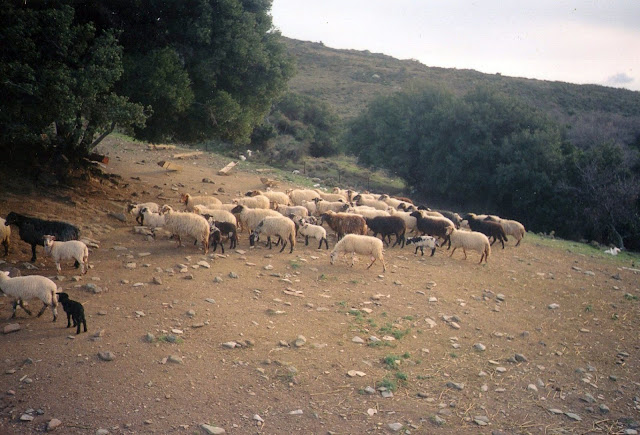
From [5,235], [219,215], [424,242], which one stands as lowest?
[5,235]

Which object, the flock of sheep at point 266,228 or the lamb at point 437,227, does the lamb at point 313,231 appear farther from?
the lamb at point 437,227

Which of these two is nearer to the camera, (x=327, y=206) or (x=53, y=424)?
(x=53, y=424)

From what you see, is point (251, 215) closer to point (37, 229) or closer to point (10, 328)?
point (37, 229)

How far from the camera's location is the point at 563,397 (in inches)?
273

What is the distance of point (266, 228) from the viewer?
11.8 m

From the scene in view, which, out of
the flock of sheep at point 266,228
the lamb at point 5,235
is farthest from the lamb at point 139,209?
the lamb at point 5,235

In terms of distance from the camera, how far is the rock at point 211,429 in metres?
5.22

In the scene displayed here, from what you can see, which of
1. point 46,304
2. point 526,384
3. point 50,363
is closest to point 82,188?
point 46,304

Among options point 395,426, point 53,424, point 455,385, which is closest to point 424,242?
point 455,385

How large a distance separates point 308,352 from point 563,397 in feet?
12.0

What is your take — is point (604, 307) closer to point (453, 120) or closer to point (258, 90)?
point (258, 90)

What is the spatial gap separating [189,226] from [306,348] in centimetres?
494

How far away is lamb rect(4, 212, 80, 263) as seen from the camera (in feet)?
30.2

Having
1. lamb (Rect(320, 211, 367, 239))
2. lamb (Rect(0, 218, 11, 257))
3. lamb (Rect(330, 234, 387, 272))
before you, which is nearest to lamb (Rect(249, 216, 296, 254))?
lamb (Rect(330, 234, 387, 272))
